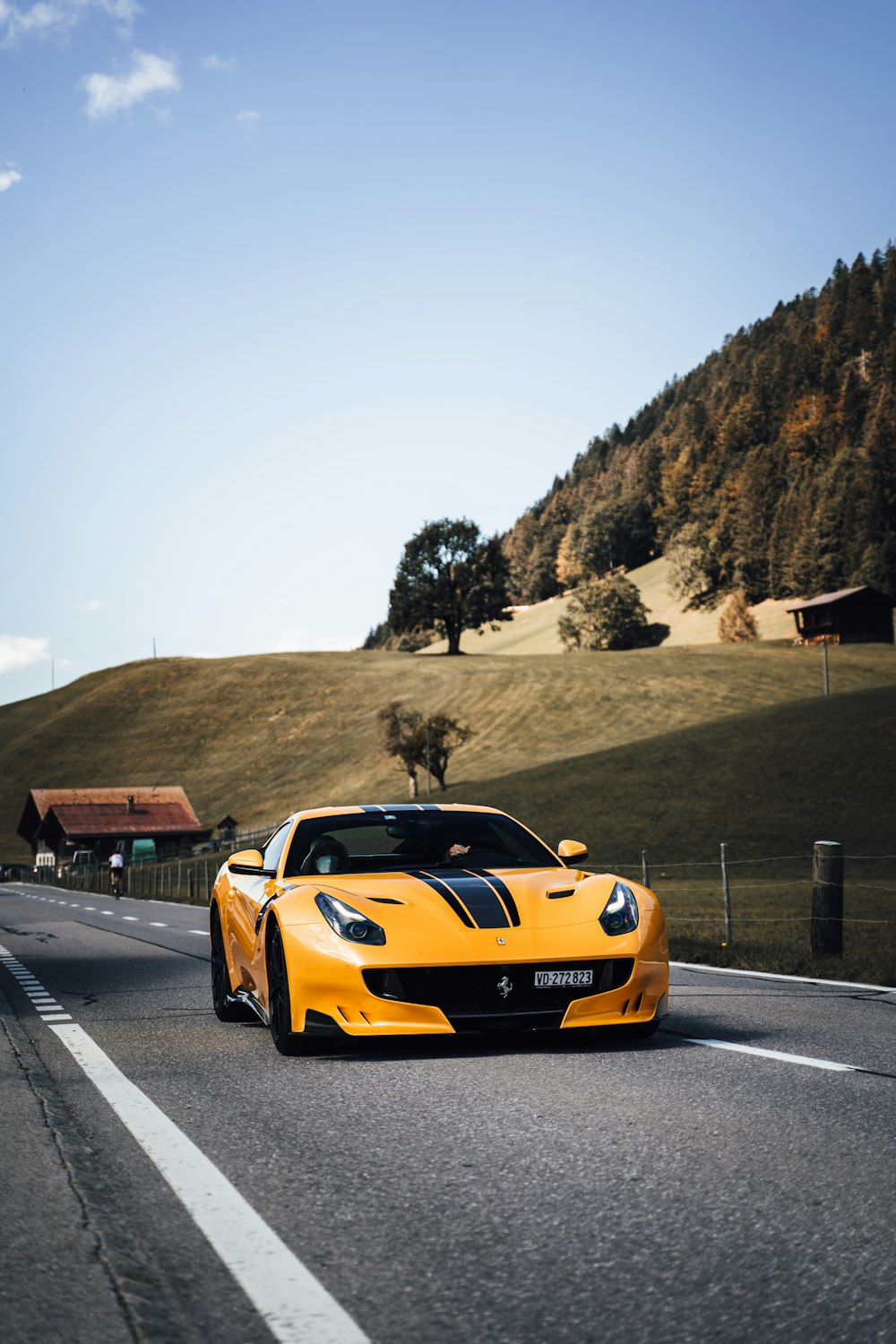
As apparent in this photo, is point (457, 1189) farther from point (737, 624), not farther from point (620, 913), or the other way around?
point (737, 624)

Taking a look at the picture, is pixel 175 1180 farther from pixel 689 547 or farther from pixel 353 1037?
pixel 689 547

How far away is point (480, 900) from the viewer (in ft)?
25.7

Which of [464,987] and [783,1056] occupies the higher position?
[464,987]

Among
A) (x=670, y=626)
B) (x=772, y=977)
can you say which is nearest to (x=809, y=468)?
(x=670, y=626)

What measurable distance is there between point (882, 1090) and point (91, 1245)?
3700 mm

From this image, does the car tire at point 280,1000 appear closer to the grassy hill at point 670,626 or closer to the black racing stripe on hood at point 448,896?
the black racing stripe on hood at point 448,896

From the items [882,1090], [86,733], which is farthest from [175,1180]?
[86,733]

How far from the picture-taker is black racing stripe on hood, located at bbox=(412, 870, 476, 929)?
762 cm

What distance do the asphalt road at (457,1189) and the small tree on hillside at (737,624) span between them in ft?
451

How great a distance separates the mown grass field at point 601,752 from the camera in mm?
39562

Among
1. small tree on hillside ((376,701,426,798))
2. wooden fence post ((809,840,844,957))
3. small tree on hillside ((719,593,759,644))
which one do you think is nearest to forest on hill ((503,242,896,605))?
small tree on hillside ((719,593,759,644))

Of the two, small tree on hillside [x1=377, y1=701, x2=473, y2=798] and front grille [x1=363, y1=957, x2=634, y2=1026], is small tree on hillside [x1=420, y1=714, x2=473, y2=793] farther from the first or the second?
front grille [x1=363, y1=957, x2=634, y2=1026]

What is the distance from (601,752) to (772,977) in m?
59.5

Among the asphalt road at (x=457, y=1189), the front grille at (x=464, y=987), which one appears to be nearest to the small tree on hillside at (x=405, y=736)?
the asphalt road at (x=457, y=1189)
